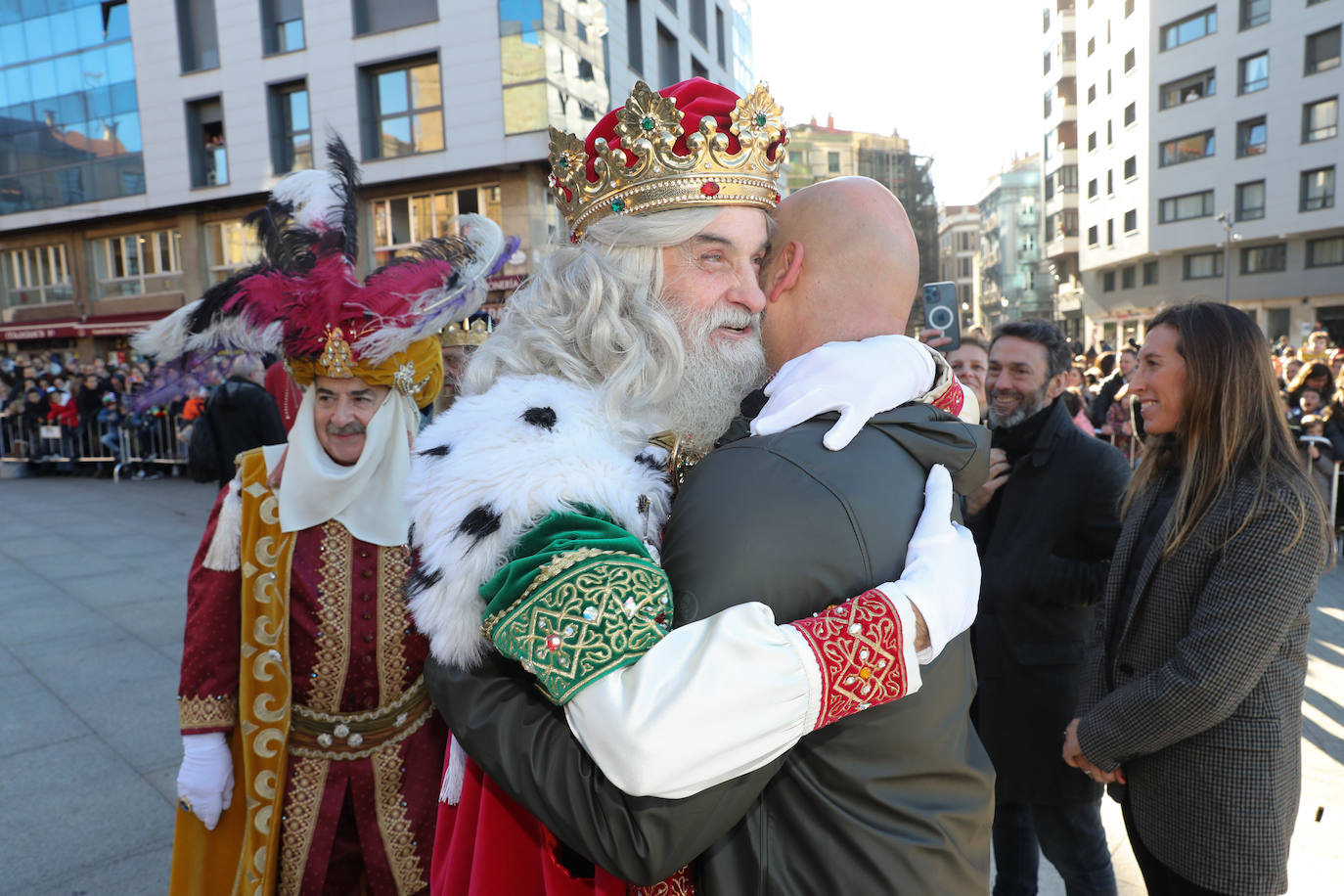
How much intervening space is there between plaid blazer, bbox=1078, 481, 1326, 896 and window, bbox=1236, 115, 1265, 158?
4026cm

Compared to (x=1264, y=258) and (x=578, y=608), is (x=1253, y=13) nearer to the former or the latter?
(x=1264, y=258)

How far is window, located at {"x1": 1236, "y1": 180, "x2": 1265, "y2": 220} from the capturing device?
1316 inches

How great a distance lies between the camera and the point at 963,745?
1.34m

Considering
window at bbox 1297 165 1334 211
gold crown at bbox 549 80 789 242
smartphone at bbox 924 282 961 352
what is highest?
window at bbox 1297 165 1334 211

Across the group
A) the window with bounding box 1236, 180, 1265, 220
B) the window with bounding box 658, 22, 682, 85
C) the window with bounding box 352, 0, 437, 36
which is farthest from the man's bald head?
the window with bounding box 1236, 180, 1265, 220

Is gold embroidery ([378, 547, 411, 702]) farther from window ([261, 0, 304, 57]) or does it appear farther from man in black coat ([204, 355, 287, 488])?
window ([261, 0, 304, 57])

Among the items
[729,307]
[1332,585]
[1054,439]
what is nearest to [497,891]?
[729,307]

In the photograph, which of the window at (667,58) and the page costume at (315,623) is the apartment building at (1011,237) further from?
the page costume at (315,623)

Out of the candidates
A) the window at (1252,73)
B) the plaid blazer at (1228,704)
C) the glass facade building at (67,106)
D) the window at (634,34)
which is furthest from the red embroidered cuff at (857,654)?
the window at (1252,73)

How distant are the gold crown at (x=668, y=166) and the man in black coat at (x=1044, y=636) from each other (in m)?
1.89

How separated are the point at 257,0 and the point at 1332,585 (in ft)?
83.0

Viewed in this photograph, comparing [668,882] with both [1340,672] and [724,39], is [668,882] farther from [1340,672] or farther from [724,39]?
[724,39]

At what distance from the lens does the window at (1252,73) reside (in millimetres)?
32909

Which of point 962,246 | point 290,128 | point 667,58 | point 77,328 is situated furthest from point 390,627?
point 962,246
